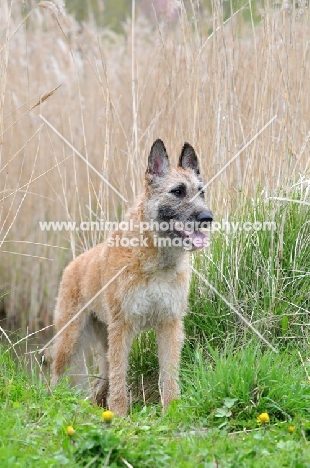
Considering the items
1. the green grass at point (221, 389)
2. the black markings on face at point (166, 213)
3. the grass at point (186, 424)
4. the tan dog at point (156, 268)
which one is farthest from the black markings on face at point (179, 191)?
the grass at point (186, 424)

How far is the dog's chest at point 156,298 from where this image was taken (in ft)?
18.0

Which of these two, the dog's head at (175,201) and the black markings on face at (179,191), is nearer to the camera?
the dog's head at (175,201)

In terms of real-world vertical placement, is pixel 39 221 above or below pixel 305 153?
below

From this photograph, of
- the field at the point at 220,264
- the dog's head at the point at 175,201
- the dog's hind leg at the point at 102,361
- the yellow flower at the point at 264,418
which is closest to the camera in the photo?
the field at the point at 220,264

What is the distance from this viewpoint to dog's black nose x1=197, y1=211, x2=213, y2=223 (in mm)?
5309

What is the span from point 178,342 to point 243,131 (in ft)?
7.39

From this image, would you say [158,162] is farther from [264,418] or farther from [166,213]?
[264,418]

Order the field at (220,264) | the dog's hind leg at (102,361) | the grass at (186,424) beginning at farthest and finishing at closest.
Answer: the dog's hind leg at (102,361)
the field at (220,264)
the grass at (186,424)

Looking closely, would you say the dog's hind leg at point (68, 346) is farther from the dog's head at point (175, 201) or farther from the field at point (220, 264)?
the dog's head at point (175, 201)

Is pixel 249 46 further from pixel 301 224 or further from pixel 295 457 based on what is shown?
pixel 295 457

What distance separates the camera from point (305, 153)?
21.9ft

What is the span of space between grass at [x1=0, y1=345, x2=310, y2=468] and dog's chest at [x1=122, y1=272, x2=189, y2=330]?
0.59 meters

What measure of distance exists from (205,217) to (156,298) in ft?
2.45

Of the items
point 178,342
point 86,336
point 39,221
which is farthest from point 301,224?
point 39,221
